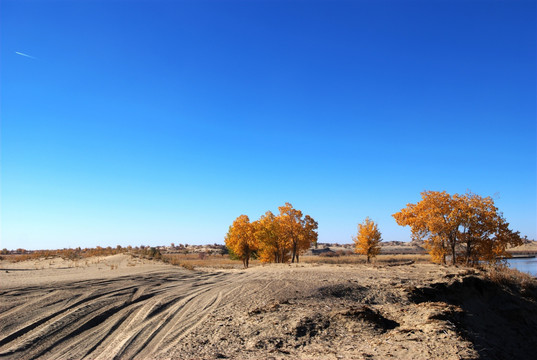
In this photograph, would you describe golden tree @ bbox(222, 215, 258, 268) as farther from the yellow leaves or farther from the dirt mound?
the dirt mound

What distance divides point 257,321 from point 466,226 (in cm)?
2157

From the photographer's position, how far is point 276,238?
Answer: 42.5 m

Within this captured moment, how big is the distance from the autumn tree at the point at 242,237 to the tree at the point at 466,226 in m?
22.8

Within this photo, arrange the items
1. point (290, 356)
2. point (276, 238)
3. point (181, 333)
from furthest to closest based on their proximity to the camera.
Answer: point (276, 238) → point (181, 333) → point (290, 356)

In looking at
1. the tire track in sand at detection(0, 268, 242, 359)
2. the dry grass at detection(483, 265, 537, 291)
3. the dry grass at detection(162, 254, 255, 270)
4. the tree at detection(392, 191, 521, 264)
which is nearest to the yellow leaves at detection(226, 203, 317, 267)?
the dry grass at detection(162, 254, 255, 270)

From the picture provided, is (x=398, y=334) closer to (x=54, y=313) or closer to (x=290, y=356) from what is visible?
(x=290, y=356)

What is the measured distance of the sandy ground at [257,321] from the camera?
7.80m

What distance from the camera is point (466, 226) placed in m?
25.0

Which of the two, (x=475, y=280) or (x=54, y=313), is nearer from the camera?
(x=54, y=313)

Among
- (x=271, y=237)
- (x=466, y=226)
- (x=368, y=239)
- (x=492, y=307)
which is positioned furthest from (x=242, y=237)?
(x=492, y=307)

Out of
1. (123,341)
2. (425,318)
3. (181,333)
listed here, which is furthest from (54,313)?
(425,318)

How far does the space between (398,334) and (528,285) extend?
15.6 m

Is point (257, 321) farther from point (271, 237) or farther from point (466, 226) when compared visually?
point (271, 237)

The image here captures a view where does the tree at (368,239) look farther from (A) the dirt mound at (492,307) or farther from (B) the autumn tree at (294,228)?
(A) the dirt mound at (492,307)
